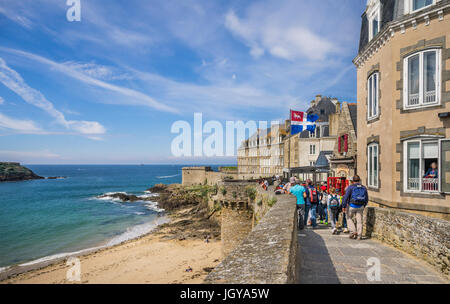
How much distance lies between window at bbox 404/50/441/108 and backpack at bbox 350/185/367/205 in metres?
3.95

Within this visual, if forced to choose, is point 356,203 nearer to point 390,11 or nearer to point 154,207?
point 390,11

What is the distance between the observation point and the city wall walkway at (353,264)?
4.93 m

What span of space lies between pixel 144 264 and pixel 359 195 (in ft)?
63.1

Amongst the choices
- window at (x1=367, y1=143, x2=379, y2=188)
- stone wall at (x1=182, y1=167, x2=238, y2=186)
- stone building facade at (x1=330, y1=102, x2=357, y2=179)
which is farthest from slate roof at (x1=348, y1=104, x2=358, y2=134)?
stone wall at (x1=182, y1=167, x2=238, y2=186)

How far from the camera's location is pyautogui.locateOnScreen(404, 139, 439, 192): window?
331 inches

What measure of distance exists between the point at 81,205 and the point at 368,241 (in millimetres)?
58292

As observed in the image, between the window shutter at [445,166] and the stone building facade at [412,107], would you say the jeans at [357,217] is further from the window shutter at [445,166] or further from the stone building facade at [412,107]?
the window shutter at [445,166]

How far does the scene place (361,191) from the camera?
302 inches

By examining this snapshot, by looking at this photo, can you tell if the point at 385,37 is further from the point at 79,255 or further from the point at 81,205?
the point at 81,205

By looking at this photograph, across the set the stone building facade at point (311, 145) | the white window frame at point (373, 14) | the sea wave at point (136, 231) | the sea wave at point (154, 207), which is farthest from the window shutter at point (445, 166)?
the sea wave at point (154, 207)

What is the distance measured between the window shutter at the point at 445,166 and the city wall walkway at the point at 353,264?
3.13 metres

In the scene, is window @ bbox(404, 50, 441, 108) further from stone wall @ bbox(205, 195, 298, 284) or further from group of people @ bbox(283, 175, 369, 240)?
stone wall @ bbox(205, 195, 298, 284)

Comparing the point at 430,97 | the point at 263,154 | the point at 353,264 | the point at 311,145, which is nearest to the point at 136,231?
the point at 311,145
